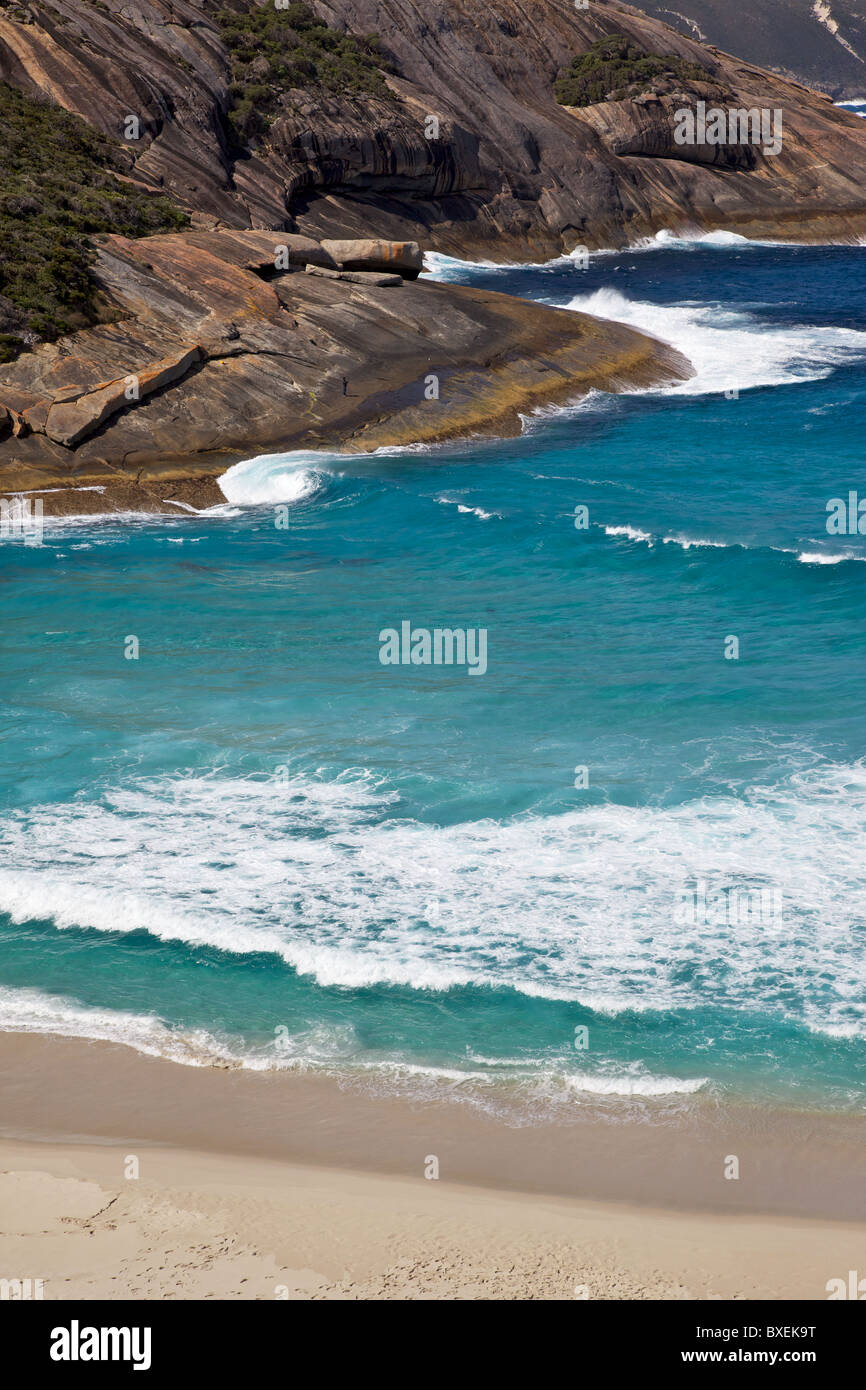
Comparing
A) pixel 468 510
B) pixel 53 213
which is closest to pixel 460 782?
pixel 468 510

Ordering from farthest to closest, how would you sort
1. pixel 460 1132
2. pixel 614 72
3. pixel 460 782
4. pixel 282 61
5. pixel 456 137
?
pixel 614 72 → pixel 456 137 → pixel 282 61 → pixel 460 782 → pixel 460 1132

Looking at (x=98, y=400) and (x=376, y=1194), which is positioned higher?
(x=98, y=400)

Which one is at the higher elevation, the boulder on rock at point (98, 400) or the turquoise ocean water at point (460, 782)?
the boulder on rock at point (98, 400)

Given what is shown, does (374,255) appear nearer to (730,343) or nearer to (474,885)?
(730,343)

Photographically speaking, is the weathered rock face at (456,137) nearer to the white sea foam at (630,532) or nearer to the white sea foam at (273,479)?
the white sea foam at (273,479)

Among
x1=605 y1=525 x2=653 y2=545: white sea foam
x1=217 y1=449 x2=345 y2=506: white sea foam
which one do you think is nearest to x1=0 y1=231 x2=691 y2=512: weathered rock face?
x1=217 y1=449 x2=345 y2=506: white sea foam

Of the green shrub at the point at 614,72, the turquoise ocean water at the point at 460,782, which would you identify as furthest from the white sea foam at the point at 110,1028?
the green shrub at the point at 614,72

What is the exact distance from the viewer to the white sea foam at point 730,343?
1554 inches

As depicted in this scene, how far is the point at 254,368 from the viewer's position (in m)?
32.0

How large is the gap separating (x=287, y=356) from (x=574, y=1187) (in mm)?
27506

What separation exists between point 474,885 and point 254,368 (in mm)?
21679

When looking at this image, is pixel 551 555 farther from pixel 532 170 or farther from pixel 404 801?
pixel 532 170

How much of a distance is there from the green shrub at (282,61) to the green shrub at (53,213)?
44.6 ft
